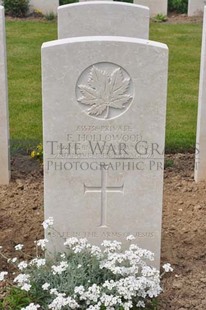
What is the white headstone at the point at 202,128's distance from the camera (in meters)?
5.77

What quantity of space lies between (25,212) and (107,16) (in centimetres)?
189

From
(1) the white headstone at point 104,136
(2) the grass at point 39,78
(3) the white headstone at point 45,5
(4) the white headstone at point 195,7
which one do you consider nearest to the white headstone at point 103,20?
(2) the grass at point 39,78

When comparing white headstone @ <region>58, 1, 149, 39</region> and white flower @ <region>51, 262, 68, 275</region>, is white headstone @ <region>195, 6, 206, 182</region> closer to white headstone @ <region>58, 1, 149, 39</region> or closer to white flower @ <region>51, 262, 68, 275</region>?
white headstone @ <region>58, 1, 149, 39</region>

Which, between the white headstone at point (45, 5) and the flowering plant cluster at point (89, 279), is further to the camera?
the white headstone at point (45, 5)

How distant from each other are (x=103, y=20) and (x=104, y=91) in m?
2.00

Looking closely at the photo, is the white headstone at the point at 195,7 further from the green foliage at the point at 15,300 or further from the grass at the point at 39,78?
the green foliage at the point at 15,300

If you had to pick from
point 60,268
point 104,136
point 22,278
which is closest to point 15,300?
point 22,278

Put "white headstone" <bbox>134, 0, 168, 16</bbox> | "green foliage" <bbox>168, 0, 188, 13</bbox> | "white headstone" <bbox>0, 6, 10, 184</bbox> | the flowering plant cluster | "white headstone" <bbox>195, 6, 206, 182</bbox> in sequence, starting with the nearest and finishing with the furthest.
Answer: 1. the flowering plant cluster
2. "white headstone" <bbox>0, 6, 10, 184</bbox>
3. "white headstone" <bbox>195, 6, 206, 182</bbox>
4. "white headstone" <bbox>134, 0, 168, 16</bbox>
5. "green foliage" <bbox>168, 0, 188, 13</bbox>

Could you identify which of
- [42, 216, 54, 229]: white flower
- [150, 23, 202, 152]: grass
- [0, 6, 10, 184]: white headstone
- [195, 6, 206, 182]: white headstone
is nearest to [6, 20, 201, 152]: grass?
[150, 23, 202, 152]: grass

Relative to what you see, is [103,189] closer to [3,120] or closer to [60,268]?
[60,268]

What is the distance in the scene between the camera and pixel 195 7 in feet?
46.9

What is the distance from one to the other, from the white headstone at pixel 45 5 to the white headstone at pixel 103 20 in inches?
334

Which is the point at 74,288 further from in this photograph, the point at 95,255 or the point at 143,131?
the point at 143,131

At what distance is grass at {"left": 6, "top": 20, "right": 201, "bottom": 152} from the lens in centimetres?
719
